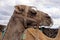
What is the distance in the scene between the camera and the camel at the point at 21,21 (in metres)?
1.95

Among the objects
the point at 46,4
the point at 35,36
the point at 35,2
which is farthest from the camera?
the point at 46,4

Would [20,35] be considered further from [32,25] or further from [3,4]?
[3,4]

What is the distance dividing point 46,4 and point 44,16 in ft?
5.26

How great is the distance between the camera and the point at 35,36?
70.7 inches

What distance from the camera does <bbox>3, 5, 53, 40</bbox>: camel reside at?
6.40 ft

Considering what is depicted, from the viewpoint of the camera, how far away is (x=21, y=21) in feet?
6.52

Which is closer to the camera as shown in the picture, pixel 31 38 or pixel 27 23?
pixel 31 38

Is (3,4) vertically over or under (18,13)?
under

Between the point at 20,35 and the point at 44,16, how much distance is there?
40 centimetres

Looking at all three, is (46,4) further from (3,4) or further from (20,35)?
(20,35)

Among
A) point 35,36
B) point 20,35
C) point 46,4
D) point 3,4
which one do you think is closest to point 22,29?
point 20,35

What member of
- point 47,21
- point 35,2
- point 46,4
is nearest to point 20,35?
point 47,21

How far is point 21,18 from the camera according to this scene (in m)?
2.00

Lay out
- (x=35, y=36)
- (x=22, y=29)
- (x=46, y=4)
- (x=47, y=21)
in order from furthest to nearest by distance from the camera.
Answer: (x=46, y=4)
(x=47, y=21)
(x=22, y=29)
(x=35, y=36)
